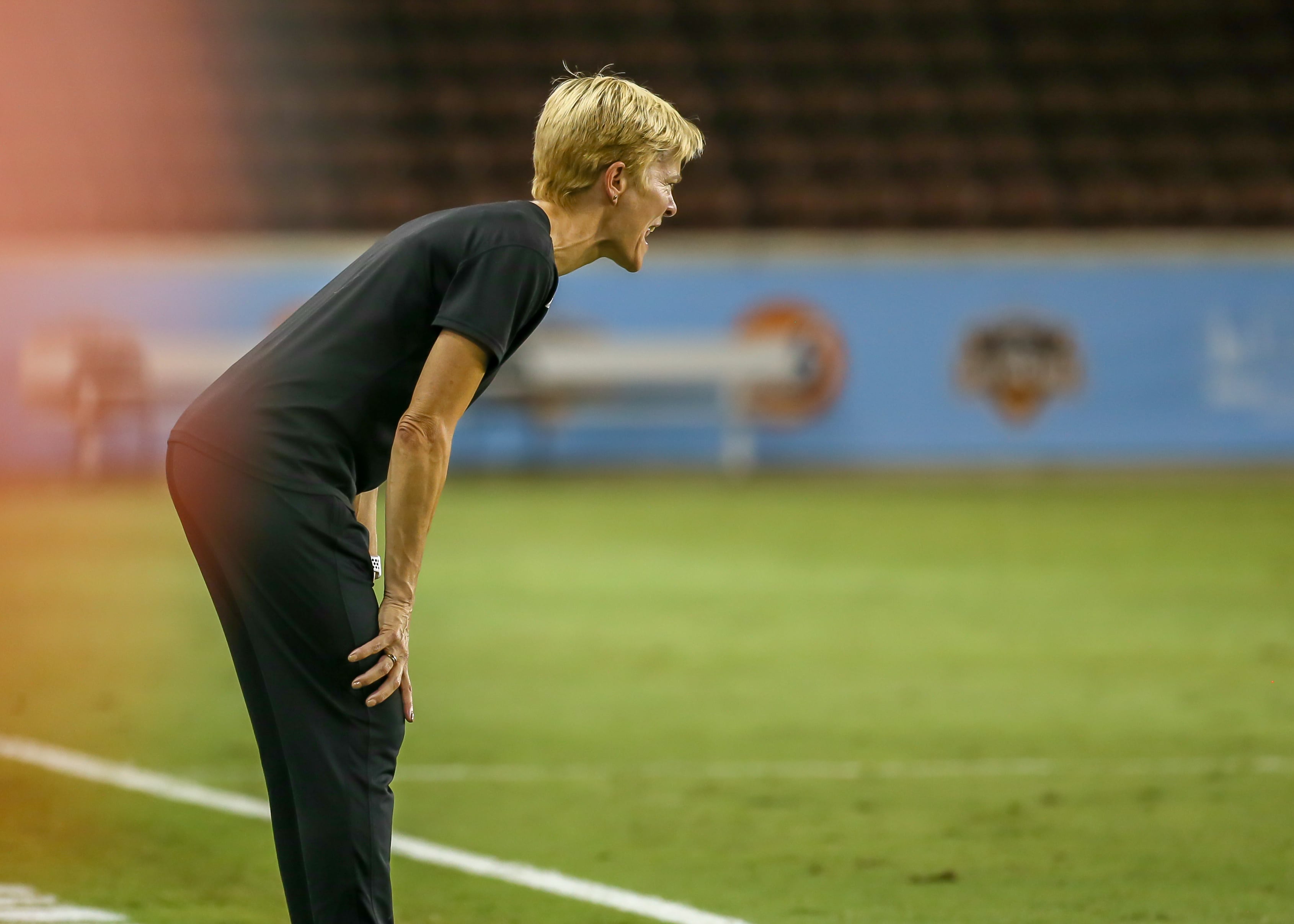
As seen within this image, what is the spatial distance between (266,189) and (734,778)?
13.8m

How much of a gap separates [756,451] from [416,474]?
14.1 meters

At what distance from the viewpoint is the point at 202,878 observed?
14.2 ft

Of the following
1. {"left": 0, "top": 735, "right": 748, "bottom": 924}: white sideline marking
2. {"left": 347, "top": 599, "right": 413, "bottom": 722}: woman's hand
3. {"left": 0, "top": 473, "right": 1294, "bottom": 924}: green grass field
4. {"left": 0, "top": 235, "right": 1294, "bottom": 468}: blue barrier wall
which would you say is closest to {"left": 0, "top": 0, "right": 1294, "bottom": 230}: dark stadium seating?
{"left": 0, "top": 235, "right": 1294, "bottom": 468}: blue barrier wall

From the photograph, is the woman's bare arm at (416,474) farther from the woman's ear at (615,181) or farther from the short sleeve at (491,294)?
the woman's ear at (615,181)

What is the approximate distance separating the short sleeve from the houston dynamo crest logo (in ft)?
47.1

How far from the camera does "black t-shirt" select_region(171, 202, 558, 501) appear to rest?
279 cm

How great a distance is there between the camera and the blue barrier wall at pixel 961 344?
54.6 feet

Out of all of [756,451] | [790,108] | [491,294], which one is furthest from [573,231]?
[790,108]

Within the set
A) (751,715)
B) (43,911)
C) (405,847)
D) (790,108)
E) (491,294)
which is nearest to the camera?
(491,294)

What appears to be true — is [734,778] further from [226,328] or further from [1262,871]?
[226,328]

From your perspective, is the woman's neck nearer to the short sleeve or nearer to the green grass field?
the short sleeve

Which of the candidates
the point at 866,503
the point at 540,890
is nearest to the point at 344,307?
the point at 540,890

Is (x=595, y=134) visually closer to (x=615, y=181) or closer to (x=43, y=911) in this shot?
(x=615, y=181)

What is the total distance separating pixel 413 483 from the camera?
9.14 feet
